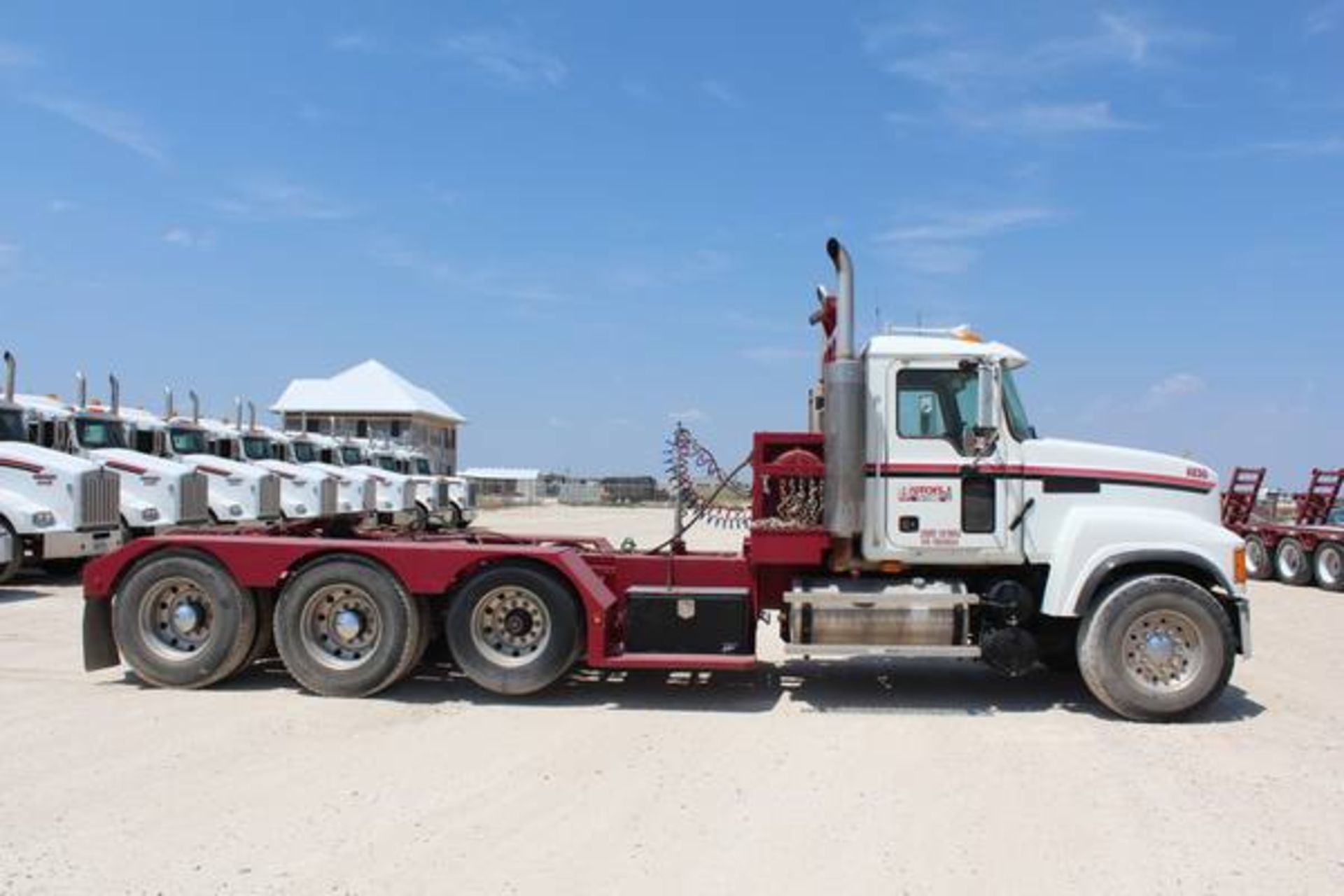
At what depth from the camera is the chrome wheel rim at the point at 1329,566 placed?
20.0m

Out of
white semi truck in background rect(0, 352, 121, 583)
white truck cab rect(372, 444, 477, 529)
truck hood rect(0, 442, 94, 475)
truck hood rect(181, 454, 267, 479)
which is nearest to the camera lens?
white semi truck in background rect(0, 352, 121, 583)

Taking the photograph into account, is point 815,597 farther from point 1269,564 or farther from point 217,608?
point 1269,564

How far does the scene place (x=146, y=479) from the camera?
19172 millimetres

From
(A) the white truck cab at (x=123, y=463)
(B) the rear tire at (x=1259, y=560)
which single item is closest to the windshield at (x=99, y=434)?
(A) the white truck cab at (x=123, y=463)

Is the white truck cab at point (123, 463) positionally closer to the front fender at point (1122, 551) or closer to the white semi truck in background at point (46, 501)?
the white semi truck in background at point (46, 501)

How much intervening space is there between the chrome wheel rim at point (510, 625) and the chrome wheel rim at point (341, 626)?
80 cm

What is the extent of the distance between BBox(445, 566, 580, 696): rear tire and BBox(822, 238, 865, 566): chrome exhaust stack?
6.88ft

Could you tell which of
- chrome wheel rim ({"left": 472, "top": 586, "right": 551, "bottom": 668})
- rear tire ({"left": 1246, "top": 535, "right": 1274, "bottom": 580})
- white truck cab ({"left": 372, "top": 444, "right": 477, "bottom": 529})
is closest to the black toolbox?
chrome wheel rim ({"left": 472, "top": 586, "right": 551, "bottom": 668})

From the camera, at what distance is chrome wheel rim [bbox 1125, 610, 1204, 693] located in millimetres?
8086

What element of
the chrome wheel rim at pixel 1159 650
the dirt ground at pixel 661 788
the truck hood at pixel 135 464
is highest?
the truck hood at pixel 135 464

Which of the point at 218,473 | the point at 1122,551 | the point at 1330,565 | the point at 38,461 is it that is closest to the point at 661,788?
the point at 1122,551

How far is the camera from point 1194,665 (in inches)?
317

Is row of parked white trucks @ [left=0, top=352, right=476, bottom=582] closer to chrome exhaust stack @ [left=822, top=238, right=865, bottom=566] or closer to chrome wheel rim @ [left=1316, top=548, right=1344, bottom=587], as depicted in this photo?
chrome exhaust stack @ [left=822, top=238, right=865, bottom=566]

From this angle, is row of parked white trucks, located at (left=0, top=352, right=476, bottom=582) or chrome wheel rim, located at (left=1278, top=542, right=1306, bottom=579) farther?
chrome wheel rim, located at (left=1278, top=542, right=1306, bottom=579)
